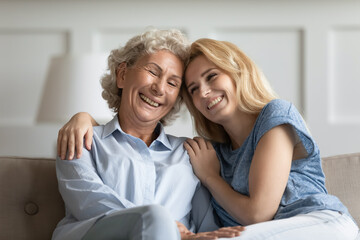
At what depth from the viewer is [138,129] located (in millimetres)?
1835

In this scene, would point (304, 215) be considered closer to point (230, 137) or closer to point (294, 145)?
point (294, 145)

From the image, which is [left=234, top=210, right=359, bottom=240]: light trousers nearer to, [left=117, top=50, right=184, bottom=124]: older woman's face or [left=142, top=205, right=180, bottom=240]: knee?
[left=142, top=205, right=180, bottom=240]: knee

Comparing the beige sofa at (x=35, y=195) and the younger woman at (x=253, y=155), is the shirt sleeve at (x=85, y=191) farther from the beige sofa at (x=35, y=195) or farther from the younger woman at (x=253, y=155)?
the younger woman at (x=253, y=155)

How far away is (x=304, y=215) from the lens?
1.54m

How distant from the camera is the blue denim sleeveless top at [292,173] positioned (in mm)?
1587

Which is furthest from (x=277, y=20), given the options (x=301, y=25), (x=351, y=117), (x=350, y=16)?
(x=351, y=117)

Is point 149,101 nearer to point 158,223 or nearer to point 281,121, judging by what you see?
point 281,121

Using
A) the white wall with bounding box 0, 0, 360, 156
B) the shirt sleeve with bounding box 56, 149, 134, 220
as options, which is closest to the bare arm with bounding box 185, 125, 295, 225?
the shirt sleeve with bounding box 56, 149, 134, 220

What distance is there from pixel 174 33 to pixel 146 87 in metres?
0.23

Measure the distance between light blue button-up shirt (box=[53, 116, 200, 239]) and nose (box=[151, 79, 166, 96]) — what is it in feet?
0.49

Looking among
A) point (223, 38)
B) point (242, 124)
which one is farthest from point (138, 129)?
point (223, 38)

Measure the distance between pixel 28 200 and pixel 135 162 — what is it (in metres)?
0.44

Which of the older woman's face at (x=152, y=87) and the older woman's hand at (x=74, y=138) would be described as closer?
the older woman's hand at (x=74, y=138)

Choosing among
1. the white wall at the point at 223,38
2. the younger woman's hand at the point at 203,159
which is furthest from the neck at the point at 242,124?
the white wall at the point at 223,38
